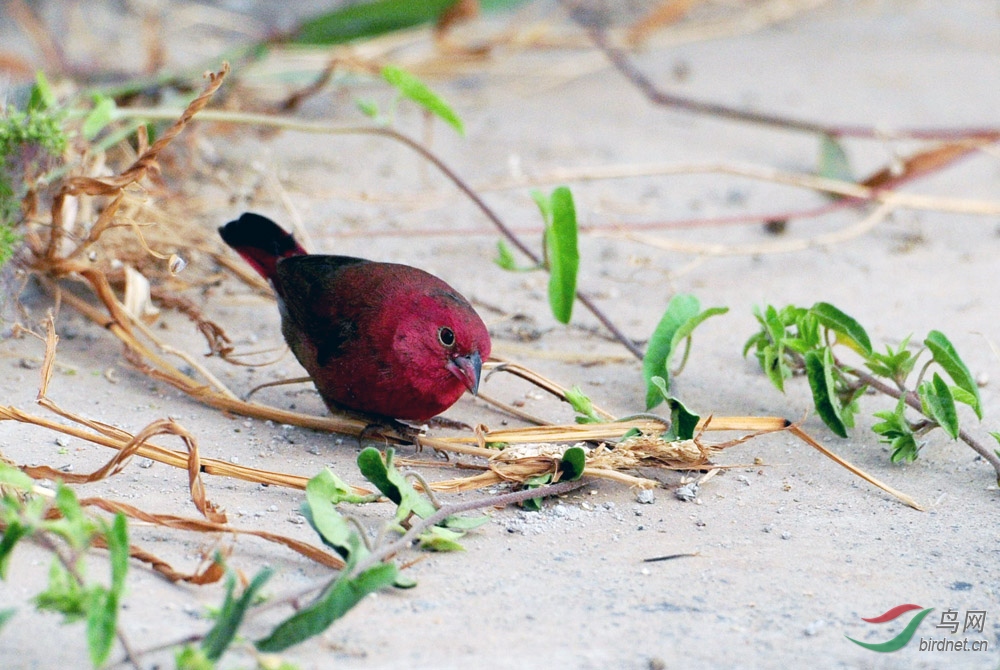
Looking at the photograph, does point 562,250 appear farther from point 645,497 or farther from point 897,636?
point 897,636

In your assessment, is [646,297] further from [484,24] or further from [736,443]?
[484,24]

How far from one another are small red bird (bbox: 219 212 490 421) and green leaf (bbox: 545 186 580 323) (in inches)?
15.5

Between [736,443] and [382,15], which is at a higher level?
[382,15]

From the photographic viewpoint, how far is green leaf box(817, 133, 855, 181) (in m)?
5.02

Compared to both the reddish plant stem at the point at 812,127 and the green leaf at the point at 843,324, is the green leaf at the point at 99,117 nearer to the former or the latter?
the green leaf at the point at 843,324

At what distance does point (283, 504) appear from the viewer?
8.30 ft

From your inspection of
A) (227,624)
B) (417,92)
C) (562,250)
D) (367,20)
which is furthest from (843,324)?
(367,20)

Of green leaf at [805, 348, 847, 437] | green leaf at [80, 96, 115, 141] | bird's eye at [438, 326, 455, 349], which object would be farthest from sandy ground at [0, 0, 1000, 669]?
green leaf at [80, 96, 115, 141]

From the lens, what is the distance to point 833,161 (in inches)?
199

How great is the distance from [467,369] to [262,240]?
1084 mm

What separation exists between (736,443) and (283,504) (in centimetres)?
119

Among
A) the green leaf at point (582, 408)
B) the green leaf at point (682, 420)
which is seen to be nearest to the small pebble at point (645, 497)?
the green leaf at point (682, 420)

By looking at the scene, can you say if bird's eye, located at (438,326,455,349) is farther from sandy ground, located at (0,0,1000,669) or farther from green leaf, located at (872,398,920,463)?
green leaf, located at (872,398,920,463)

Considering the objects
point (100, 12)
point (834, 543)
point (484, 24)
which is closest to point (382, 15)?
point (484, 24)
